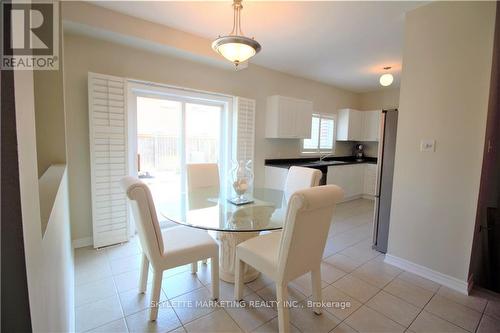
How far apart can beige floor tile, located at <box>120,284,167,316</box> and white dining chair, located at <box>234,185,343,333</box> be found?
0.85 metres

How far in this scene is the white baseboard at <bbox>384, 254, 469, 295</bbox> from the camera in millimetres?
2061

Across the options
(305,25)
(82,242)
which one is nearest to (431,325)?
(305,25)

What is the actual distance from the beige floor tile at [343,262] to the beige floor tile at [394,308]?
1.40 feet


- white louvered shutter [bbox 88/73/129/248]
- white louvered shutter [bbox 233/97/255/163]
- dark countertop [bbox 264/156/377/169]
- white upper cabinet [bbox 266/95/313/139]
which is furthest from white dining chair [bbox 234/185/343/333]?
white upper cabinet [bbox 266/95/313/139]

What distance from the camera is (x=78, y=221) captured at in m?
2.71

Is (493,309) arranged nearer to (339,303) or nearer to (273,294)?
(339,303)

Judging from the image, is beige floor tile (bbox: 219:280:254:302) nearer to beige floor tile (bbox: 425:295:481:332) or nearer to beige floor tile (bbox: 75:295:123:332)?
beige floor tile (bbox: 75:295:123:332)

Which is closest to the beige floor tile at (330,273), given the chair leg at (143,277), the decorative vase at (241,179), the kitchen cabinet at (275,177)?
the decorative vase at (241,179)

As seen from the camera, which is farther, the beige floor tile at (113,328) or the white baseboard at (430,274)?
the white baseboard at (430,274)

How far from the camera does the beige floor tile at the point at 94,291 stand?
186 centimetres

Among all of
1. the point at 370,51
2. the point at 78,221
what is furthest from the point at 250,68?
the point at 78,221

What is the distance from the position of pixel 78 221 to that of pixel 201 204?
1.66m

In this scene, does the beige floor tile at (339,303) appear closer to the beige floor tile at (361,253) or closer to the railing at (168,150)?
the beige floor tile at (361,253)

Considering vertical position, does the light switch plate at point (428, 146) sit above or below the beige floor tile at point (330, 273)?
above
